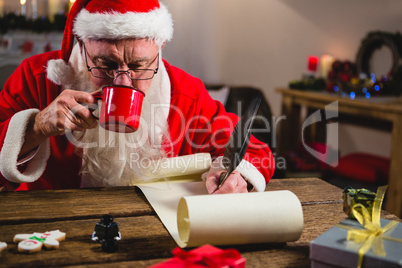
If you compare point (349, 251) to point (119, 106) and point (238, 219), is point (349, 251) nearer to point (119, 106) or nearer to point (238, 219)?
point (238, 219)

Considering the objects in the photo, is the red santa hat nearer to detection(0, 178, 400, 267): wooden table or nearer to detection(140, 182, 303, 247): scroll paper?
detection(0, 178, 400, 267): wooden table

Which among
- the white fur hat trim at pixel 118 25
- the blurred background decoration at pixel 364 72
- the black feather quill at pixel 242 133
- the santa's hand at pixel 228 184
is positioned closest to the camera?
the black feather quill at pixel 242 133

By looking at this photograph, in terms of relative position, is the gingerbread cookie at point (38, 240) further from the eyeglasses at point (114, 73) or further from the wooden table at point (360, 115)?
the wooden table at point (360, 115)

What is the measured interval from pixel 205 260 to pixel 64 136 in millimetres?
955

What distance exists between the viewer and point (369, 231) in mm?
688

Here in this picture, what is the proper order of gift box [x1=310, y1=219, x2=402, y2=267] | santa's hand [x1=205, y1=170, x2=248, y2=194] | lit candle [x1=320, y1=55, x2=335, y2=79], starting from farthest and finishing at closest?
lit candle [x1=320, y1=55, x2=335, y2=79] < santa's hand [x1=205, y1=170, x2=248, y2=194] < gift box [x1=310, y1=219, x2=402, y2=267]

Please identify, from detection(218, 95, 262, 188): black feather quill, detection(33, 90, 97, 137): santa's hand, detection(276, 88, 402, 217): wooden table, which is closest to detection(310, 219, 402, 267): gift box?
detection(218, 95, 262, 188): black feather quill

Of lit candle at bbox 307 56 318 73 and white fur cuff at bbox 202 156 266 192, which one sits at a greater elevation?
lit candle at bbox 307 56 318 73

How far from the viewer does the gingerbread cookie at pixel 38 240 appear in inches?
27.9

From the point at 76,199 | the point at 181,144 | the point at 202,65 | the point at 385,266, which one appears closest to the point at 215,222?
the point at 385,266

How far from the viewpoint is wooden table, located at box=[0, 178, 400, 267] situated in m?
0.70

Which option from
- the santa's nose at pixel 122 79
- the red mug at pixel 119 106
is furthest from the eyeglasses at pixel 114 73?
the red mug at pixel 119 106

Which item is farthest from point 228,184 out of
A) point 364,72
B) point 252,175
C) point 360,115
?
point 364,72

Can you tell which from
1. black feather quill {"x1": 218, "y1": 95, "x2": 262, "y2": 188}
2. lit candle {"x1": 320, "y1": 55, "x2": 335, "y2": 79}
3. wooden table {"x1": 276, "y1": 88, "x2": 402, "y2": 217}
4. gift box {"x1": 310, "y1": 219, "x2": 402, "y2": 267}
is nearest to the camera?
gift box {"x1": 310, "y1": 219, "x2": 402, "y2": 267}
